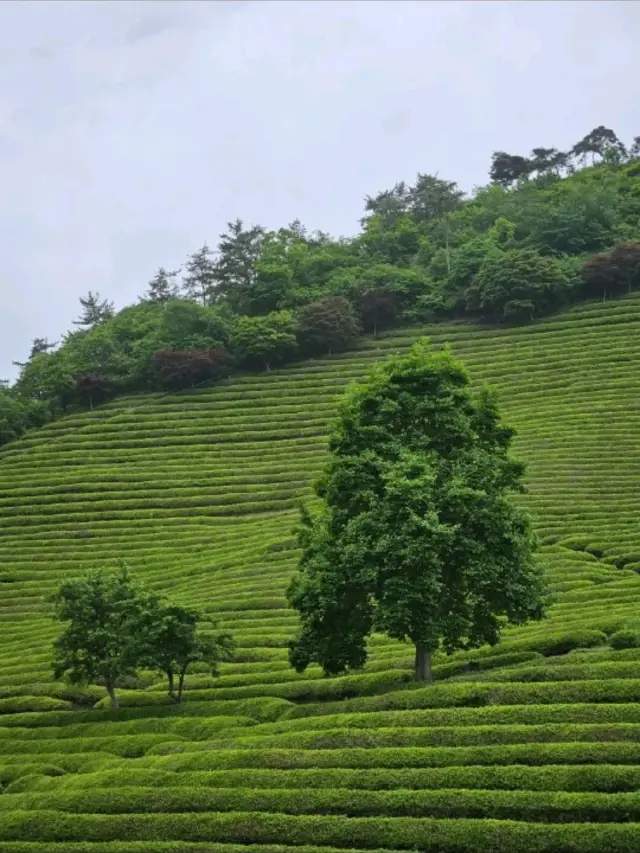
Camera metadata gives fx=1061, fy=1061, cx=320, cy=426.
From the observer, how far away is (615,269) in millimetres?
98562

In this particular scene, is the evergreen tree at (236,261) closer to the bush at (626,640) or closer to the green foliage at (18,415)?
the green foliage at (18,415)

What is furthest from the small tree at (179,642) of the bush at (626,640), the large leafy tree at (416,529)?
the bush at (626,640)

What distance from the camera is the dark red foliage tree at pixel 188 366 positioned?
99.1 metres

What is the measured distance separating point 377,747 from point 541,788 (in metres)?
5.19

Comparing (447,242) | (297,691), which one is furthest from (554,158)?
(297,691)

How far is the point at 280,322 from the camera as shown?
103 metres

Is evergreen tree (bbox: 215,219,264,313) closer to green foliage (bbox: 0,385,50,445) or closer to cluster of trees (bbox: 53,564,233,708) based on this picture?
green foliage (bbox: 0,385,50,445)

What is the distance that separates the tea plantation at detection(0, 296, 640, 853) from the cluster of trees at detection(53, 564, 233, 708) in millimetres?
1726

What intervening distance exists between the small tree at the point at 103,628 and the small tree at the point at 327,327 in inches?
2503

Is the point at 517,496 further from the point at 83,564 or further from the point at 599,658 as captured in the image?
the point at 599,658

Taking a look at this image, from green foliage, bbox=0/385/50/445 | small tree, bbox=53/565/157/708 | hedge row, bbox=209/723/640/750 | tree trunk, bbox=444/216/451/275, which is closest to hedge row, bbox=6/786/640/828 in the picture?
hedge row, bbox=209/723/640/750

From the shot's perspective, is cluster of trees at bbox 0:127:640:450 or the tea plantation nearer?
the tea plantation

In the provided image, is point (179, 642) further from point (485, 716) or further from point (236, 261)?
point (236, 261)

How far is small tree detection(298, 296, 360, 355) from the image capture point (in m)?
102
